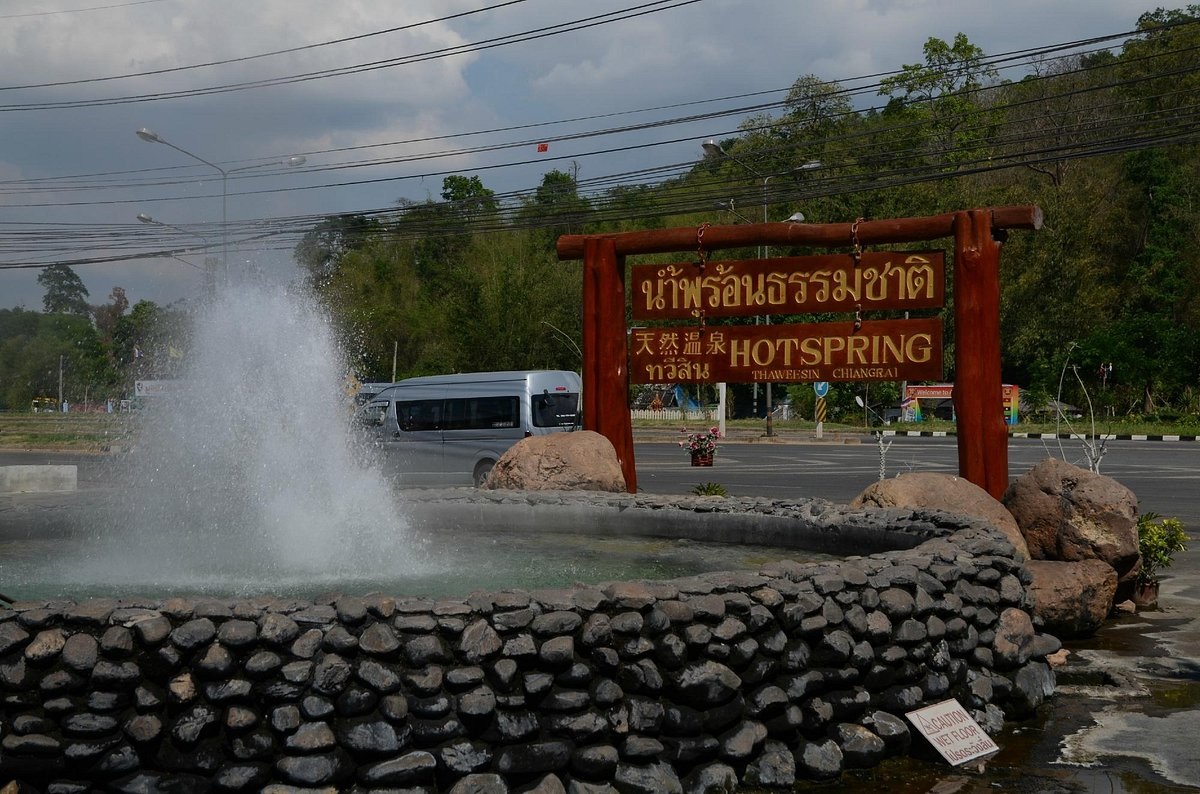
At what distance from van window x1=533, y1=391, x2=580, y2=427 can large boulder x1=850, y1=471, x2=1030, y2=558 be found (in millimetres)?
13406

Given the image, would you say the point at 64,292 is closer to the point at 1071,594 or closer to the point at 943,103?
the point at 943,103

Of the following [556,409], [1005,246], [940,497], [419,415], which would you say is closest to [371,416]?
[419,415]

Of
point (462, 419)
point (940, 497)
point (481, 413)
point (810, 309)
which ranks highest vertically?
point (810, 309)

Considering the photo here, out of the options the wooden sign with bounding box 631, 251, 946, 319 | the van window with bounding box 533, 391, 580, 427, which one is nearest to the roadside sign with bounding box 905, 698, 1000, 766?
the wooden sign with bounding box 631, 251, 946, 319

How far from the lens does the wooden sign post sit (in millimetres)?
10406

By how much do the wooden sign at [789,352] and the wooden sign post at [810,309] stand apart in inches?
0.5

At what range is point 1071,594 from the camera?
8.34 m

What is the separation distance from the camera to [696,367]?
12039mm

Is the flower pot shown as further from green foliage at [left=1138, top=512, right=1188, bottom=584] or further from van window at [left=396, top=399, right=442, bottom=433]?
van window at [left=396, top=399, right=442, bottom=433]

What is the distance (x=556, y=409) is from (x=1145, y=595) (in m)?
13.9

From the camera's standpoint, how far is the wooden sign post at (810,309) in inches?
410

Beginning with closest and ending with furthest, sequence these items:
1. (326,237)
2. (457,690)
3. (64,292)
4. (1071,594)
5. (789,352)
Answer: (457,690) → (1071,594) → (789,352) → (326,237) → (64,292)

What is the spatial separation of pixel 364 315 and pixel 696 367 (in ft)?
150

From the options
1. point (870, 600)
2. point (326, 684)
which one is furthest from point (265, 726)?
point (870, 600)
